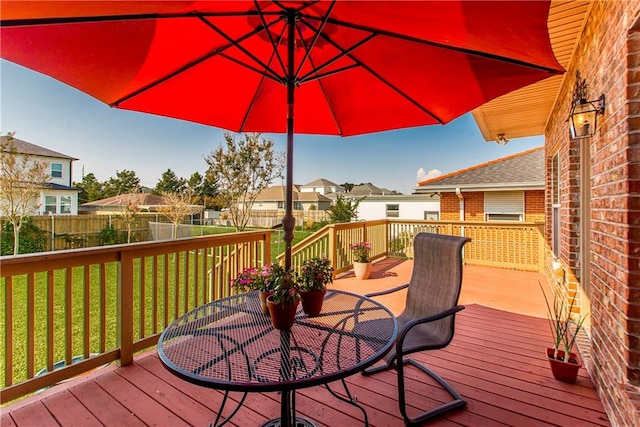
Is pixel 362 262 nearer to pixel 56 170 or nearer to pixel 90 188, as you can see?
pixel 56 170

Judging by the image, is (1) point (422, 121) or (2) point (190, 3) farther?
(1) point (422, 121)

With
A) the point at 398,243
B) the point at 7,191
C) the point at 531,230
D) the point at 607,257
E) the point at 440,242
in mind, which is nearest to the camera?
the point at 607,257

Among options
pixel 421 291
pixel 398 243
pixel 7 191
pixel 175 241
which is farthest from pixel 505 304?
pixel 7 191

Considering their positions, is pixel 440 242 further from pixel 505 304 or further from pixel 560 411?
pixel 505 304

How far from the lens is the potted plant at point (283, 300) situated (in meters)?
1.51

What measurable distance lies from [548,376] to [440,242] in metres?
1.29

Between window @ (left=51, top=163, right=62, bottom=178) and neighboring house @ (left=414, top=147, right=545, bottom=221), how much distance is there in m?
17.7

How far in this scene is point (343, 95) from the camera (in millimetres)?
2645

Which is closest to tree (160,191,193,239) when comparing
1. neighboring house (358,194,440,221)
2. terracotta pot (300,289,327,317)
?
neighboring house (358,194,440,221)

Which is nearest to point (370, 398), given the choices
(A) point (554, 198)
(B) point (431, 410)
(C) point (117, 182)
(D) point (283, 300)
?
(B) point (431, 410)

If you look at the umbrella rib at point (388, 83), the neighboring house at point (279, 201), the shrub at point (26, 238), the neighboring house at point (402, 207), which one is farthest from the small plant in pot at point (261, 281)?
the neighboring house at point (279, 201)

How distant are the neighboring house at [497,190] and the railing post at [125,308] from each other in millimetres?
8342

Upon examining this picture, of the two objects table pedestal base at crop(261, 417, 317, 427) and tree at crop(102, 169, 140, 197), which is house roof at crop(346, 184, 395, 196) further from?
table pedestal base at crop(261, 417, 317, 427)

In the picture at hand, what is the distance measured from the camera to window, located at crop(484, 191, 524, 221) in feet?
27.5
